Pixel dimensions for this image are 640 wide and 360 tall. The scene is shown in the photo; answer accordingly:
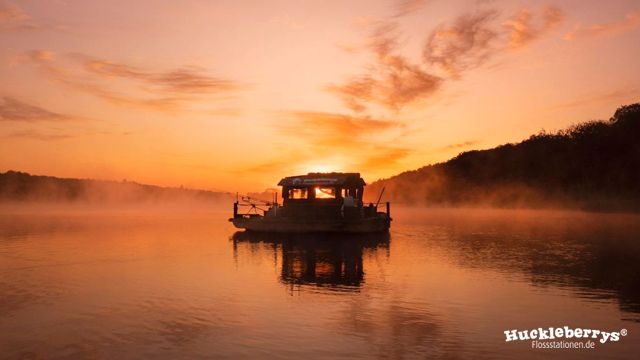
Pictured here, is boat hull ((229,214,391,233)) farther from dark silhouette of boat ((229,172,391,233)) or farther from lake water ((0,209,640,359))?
lake water ((0,209,640,359))

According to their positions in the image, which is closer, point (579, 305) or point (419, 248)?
point (579, 305)

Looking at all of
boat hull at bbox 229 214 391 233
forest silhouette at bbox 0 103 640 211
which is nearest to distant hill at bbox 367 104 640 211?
forest silhouette at bbox 0 103 640 211

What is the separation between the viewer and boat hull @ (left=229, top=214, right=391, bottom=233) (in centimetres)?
4206

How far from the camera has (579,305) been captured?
52.9 ft

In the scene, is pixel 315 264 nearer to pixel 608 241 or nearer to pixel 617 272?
pixel 617 272

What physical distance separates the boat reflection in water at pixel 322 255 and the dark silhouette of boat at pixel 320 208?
42.6 inches

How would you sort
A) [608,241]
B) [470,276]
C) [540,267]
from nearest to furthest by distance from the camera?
[470,276], [540,267], [608,241]

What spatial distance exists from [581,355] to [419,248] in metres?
23.9

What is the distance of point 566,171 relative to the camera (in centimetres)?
11906

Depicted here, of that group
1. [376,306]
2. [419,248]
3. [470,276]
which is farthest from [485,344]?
[419,248]

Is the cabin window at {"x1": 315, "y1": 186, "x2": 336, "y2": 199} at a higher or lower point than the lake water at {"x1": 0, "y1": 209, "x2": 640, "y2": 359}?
higher

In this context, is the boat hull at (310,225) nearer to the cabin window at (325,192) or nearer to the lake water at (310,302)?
the cabin window at (325,192)

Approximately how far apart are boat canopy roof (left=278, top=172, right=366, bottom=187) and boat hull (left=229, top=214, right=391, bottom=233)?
3295mm

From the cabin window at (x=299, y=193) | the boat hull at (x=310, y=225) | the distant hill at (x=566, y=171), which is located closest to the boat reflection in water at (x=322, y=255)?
the boat hull at (x=310, y=225)
